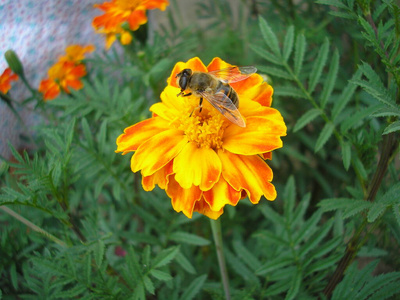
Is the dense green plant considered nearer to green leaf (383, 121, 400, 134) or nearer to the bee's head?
green leaf (383, 121, 400, 134)

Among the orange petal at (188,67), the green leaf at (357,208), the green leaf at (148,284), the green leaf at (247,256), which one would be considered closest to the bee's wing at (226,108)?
the orange petal at (188,67)

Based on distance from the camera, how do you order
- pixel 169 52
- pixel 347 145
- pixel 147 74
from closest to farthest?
pixel 347 145
pixel 147 74
pixel 169 52

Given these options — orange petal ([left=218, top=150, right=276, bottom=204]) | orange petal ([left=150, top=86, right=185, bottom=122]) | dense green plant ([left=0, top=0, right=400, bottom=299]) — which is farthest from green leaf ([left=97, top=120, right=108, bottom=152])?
orange petal ([left=218, top=150, right=276, bottom=204])

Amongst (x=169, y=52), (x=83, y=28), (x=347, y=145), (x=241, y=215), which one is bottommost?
(x=241, y=215)

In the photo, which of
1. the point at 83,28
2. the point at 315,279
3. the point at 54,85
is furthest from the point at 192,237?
the point at 83,28

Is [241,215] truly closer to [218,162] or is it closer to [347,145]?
[347,145]

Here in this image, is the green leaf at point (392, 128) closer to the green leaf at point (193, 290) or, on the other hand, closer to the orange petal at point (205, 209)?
the orange petal at point (205, 209)

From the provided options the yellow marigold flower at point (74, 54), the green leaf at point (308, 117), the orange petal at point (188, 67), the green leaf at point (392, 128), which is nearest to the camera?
the green leaf at point (392, 128)
